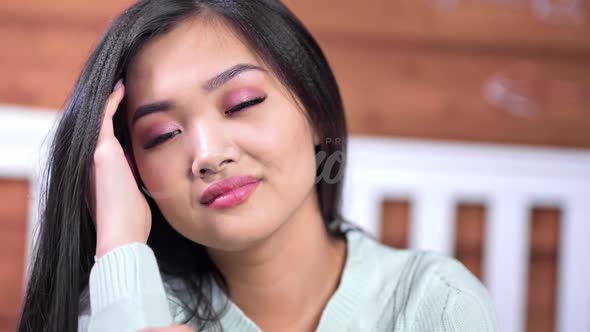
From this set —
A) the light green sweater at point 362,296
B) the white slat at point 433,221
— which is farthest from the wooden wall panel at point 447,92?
the light green sweater at point 362,296

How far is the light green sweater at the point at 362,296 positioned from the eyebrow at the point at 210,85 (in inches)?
7.0

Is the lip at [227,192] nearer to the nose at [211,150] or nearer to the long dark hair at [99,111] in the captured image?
the nose at [211,150]

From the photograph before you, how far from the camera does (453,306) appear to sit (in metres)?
0.98

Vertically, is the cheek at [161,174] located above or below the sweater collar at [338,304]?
above

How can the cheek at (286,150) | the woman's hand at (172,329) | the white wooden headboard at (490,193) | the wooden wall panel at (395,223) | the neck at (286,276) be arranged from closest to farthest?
the woman's hand at (172,329), the cheek at (286,150), the neck at (286,276), the white wooden headboard at (490,193), the wooden wall panel at (395,223)

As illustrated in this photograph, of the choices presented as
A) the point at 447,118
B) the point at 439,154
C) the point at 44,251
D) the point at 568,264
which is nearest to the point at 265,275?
the point at 44,251

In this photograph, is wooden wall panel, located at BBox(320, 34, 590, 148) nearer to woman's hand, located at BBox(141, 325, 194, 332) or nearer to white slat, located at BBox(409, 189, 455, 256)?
white slat, located at BBox(409, 189, 455, 256)

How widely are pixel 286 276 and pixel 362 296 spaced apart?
0.12m

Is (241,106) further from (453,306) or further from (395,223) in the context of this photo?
(395,223)

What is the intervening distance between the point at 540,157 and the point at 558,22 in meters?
0.33

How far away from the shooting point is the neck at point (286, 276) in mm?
1037

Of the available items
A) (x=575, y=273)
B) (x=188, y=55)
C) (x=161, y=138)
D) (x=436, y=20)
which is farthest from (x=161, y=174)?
(x=575, y=273)

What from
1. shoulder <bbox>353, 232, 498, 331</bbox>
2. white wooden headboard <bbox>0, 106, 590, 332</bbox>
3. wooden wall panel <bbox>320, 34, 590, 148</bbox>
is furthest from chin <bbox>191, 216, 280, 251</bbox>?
wooden wall panel <bbox>320, 34, 590, 148</bbox>

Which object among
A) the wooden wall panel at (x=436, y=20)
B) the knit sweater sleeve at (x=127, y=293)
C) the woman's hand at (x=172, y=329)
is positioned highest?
the wooden wall panel at (x=436, y=20)
